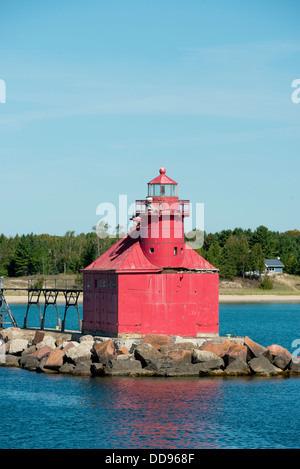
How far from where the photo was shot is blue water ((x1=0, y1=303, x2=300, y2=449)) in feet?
105

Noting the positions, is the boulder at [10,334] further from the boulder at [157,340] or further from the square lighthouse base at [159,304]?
the boulder at [157,340]

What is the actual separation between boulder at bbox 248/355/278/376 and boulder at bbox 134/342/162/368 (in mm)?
4861

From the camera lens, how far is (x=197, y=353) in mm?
44375

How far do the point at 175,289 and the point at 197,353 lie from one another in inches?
201

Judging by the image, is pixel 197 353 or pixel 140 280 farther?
→ pixel 140 280

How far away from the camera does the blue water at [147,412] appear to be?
32062 mm

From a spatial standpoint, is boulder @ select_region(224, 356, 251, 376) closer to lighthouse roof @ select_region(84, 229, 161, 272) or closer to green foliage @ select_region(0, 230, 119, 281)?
lighthouse roof @ select_region(84, 229, 161, 272)

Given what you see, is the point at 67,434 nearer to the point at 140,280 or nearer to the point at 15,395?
the point at 15,395

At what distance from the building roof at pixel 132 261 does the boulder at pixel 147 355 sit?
5.10 m

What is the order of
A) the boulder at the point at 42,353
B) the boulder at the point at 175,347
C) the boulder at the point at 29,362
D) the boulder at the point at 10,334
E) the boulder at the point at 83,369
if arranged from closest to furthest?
the boulder at the point at 83,369, the boulder at the point at 175,347, the boulder at the point at 29,362, the boulder at the point at 42,353, the boulder at the point at 10,334

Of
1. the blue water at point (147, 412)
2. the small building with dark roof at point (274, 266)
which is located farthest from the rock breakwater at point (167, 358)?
the small building with dark roof at point (274, 266)

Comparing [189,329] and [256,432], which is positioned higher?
Answer: [189,329]

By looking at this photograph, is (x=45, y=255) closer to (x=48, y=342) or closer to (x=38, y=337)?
(x=38, y=337)
